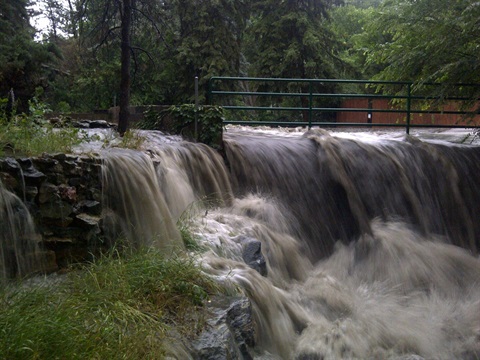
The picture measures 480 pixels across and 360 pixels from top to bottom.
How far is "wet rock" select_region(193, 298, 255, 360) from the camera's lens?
5023 mm

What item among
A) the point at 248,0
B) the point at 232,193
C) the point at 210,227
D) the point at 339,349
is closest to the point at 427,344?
the point at 339,349

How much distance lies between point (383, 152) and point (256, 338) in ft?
22.2

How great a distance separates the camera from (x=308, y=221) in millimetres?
10172

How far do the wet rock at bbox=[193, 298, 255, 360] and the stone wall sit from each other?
5.01 feet

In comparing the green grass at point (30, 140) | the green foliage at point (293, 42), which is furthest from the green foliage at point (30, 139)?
the green foliage at point (293, 42)

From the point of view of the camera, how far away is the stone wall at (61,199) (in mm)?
5797

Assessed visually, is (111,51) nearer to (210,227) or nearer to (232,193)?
(232,193)

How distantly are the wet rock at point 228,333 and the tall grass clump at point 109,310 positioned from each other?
0.43 feet

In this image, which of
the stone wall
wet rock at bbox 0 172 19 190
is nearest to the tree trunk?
the stone wall

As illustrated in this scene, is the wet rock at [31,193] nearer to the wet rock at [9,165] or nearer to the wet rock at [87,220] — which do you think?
the wet rock at [9,165]

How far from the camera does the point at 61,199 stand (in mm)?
6121

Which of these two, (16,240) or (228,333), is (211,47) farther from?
(228,333)

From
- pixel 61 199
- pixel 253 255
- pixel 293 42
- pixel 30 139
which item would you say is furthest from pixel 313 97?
pixel 61 199

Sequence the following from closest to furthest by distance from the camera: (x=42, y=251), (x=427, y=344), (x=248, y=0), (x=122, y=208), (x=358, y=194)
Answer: (x=42, y=251) → (x=122, y=208) → (x=427, y=344) → (x=358, y=194) → (x=248, y=0)
